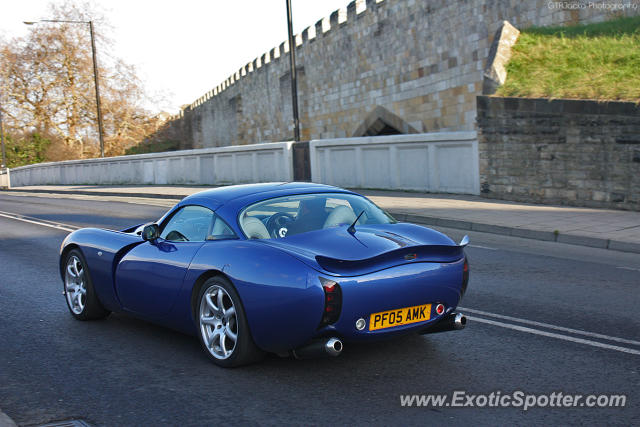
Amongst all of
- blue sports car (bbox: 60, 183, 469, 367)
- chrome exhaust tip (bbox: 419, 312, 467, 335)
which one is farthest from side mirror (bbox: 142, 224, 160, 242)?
chrome exhaust tip (bbox: 419, 312, 467, 335)

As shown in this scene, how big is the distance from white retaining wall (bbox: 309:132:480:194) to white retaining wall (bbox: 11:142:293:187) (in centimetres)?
227

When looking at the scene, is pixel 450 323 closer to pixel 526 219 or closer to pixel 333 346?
pixel 333 346

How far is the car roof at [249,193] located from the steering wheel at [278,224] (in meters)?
0.21

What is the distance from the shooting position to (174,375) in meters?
4.89

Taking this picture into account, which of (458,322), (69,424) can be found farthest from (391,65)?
(69,424)

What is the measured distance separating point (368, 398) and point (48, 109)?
58.1 metres

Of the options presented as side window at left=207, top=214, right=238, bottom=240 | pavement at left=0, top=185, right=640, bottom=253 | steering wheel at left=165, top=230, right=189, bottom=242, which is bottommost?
pavement at left=0, top=185, right=640, bottom=253

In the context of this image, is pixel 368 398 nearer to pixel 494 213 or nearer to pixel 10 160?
pixel 494 213

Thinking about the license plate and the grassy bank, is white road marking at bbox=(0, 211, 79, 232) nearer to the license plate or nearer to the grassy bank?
the grassy bank

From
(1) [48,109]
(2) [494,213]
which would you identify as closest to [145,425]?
(2) [494,213]

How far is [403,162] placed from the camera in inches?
763

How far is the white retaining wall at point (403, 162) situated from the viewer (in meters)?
17.4

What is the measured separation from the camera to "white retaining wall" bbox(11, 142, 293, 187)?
24875 mm

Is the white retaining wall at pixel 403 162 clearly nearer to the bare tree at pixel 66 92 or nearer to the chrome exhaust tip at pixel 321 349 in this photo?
the chrome exhaust tip at pixel 321 349
